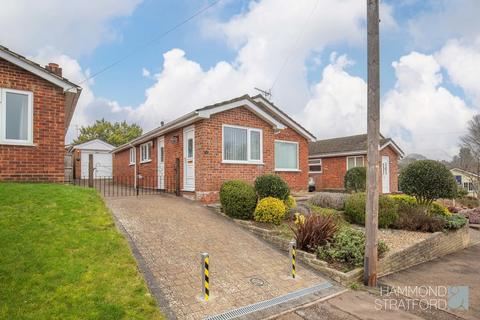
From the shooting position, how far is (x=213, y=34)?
1115 cm

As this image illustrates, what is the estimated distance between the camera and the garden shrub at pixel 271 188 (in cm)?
969

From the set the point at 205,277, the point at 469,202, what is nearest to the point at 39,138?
the point at 205,277

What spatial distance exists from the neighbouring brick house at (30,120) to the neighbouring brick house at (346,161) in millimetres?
18585

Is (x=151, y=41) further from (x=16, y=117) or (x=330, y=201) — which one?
(x=330, y=201)

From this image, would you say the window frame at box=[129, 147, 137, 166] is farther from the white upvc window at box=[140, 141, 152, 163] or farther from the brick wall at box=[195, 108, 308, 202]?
the brick wall at box=[195, 108, 308, 202]

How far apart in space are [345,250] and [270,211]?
104 inches

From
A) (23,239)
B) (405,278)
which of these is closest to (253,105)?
(405,278)

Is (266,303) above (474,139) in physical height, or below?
below

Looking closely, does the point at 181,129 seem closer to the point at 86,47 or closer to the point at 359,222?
the point at 86,47

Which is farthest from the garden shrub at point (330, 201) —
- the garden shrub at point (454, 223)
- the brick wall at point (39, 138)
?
the brick wall at point (39, 138)

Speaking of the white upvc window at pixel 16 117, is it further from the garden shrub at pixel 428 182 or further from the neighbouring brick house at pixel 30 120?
the garden shrub at pixel 428 182

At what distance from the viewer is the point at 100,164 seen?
90.7 feet

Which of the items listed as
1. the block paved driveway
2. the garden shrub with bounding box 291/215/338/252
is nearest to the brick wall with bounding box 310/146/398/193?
the block paved driveway

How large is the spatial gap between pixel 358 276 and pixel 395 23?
6937 millimetres
